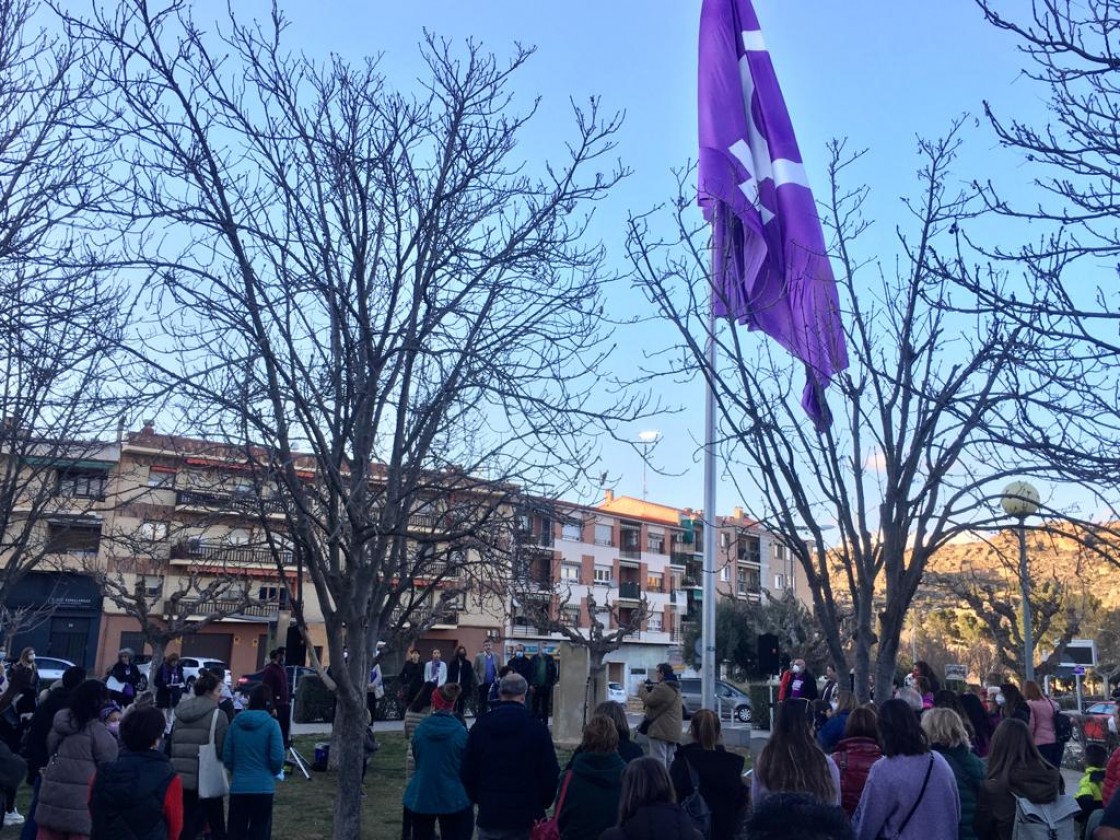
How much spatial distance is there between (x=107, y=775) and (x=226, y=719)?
8.61 ft

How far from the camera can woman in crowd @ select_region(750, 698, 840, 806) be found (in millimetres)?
5387

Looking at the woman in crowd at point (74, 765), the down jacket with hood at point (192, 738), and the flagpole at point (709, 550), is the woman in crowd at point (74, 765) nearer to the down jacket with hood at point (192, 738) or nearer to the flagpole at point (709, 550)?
the down jacket with hood at point (192, 738)

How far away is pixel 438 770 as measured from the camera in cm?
761

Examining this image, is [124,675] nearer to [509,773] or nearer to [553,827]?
[509,773]

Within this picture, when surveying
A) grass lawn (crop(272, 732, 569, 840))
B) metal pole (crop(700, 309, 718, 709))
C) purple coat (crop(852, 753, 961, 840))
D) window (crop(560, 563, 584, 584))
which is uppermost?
window (crop(560, 563, 584, 584))

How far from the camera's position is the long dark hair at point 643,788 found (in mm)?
4383

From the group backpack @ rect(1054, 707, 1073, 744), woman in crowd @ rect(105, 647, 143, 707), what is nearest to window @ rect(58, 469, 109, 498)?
woman in crowd @ rect(105, 647, 143, 707)

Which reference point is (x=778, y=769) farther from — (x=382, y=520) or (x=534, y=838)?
(x=382, y=520)

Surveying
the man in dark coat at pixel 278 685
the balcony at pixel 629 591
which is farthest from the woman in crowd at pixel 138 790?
the balcony at pixel 629 591

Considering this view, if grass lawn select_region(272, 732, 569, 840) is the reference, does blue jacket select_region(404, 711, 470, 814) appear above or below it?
above

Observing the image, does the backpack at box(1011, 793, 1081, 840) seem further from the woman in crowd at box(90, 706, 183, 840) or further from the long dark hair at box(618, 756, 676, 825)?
the woman in crowd at box(90, 706, 183, 840)

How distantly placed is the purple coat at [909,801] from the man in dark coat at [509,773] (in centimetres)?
203

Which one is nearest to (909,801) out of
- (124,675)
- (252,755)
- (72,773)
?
(252,755)

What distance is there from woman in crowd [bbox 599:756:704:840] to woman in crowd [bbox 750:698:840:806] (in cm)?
118
